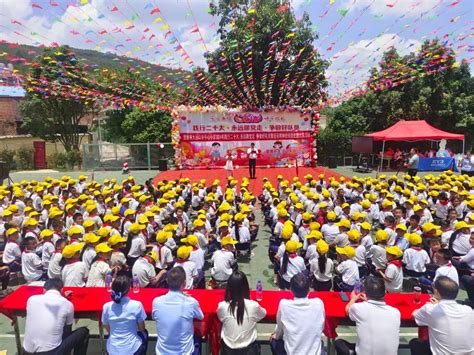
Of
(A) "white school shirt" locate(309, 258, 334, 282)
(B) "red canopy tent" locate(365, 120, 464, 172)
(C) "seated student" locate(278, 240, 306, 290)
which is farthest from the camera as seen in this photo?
(B) "red canopy tent" locate(365, 120, 464, 172)

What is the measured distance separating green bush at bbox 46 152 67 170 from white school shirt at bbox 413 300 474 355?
2939cm

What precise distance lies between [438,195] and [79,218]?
29.8 feet

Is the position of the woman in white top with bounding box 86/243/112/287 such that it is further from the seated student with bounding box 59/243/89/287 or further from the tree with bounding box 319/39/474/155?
the tree with bounding box 319/39/474/155

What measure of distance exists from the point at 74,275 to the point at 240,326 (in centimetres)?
276

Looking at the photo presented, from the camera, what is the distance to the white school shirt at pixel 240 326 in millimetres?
3604

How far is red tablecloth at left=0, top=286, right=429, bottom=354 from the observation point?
4027mm

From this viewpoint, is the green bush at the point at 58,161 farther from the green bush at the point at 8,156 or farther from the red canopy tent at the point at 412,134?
the red canopy tent at the point at 412,134

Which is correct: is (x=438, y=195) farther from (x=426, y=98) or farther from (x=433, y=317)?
(x=426, y=98)

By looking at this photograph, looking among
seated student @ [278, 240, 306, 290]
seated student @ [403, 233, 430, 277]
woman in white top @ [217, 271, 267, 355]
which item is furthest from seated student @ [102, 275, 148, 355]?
seated student @ [403, 233, 430, 277]

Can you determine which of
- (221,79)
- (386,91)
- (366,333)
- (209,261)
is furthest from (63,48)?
(366,333)

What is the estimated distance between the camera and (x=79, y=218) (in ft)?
25.1

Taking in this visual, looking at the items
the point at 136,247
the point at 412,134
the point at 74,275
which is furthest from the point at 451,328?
the point at 412,134

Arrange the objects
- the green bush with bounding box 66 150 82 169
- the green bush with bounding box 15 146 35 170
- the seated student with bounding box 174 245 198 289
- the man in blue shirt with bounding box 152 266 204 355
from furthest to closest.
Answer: the green bush with bounding box 15 146 35 170 < the green bush with bounding box 66 150 82 169 < the seated student with bounding box 174 245 198 289 < the man in blue shirt with bounding box 152 266 204 355

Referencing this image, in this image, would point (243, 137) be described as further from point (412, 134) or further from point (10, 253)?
point (10, 253)
